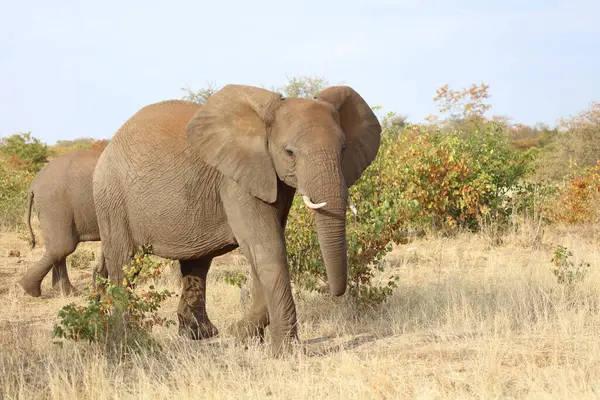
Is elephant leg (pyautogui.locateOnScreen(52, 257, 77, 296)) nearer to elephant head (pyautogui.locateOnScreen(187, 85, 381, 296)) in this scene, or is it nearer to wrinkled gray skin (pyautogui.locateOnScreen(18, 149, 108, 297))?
wrinkled gray skin (pyautogui.locateOnScreen(18, 149, 108, 297))

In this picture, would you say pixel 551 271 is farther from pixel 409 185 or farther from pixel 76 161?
pixel 76 161

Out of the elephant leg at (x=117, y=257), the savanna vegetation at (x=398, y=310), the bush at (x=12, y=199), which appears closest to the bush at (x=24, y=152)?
the bush at (x=12, y=199)

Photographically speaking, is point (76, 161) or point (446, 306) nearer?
point (446, 306)

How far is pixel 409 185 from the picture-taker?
13516mm

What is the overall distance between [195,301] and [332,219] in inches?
108

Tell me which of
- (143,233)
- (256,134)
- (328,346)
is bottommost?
(328,346)

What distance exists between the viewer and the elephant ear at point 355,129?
6738mm

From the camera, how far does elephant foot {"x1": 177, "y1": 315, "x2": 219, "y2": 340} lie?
25.6 feet

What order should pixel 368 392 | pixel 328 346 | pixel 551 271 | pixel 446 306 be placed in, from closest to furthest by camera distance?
pixel 368 392
pixel 328 346
pixel 446 306
pixel 551 271

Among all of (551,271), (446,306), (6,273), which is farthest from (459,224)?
(6,273)

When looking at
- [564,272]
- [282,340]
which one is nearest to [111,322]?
[282,340]

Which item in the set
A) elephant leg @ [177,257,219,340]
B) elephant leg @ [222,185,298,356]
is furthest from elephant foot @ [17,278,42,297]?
elephant leg @ [222,185,298,356]

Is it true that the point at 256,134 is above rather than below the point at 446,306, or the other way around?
above

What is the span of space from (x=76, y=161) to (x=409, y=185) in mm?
5532
